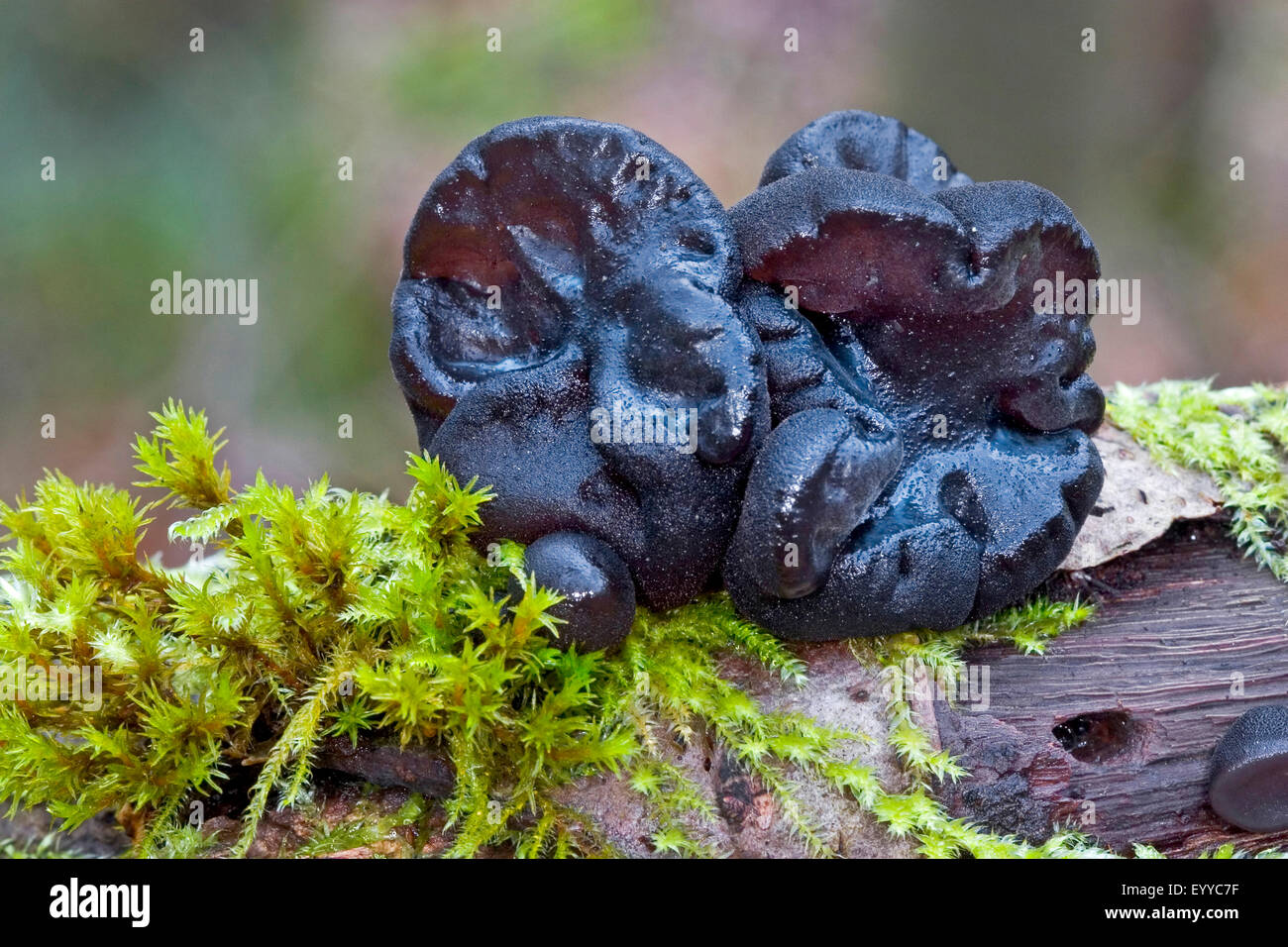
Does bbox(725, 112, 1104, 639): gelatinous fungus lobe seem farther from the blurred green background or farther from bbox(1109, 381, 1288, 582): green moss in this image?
the blurred green background

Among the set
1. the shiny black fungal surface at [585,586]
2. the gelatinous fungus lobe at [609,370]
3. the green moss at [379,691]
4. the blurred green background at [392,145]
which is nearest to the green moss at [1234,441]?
the green moss at [379,691]

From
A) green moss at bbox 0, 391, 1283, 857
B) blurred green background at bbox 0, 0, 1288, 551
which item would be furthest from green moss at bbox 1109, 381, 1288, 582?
blurred green background at bbox 0, 0, 1288, 551

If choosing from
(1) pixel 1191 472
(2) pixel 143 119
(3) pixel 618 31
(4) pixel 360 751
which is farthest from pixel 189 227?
(1) pixel 1191 472

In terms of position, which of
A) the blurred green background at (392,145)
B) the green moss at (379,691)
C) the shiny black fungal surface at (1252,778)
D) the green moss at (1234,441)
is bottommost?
the shiny black fungal surface at (1252,778)

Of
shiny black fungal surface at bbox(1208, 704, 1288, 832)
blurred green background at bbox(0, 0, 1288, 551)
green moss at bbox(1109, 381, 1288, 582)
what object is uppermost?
blurred green background at bbox(0, 0, 1288, 551)

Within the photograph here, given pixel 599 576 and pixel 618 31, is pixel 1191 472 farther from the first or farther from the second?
pixel 618 31

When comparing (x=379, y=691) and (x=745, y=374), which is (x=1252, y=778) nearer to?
(x=745, y=374)

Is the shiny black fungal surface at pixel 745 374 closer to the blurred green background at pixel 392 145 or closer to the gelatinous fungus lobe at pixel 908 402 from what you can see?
the gelatinous fungus lobe at pixel 908 402
